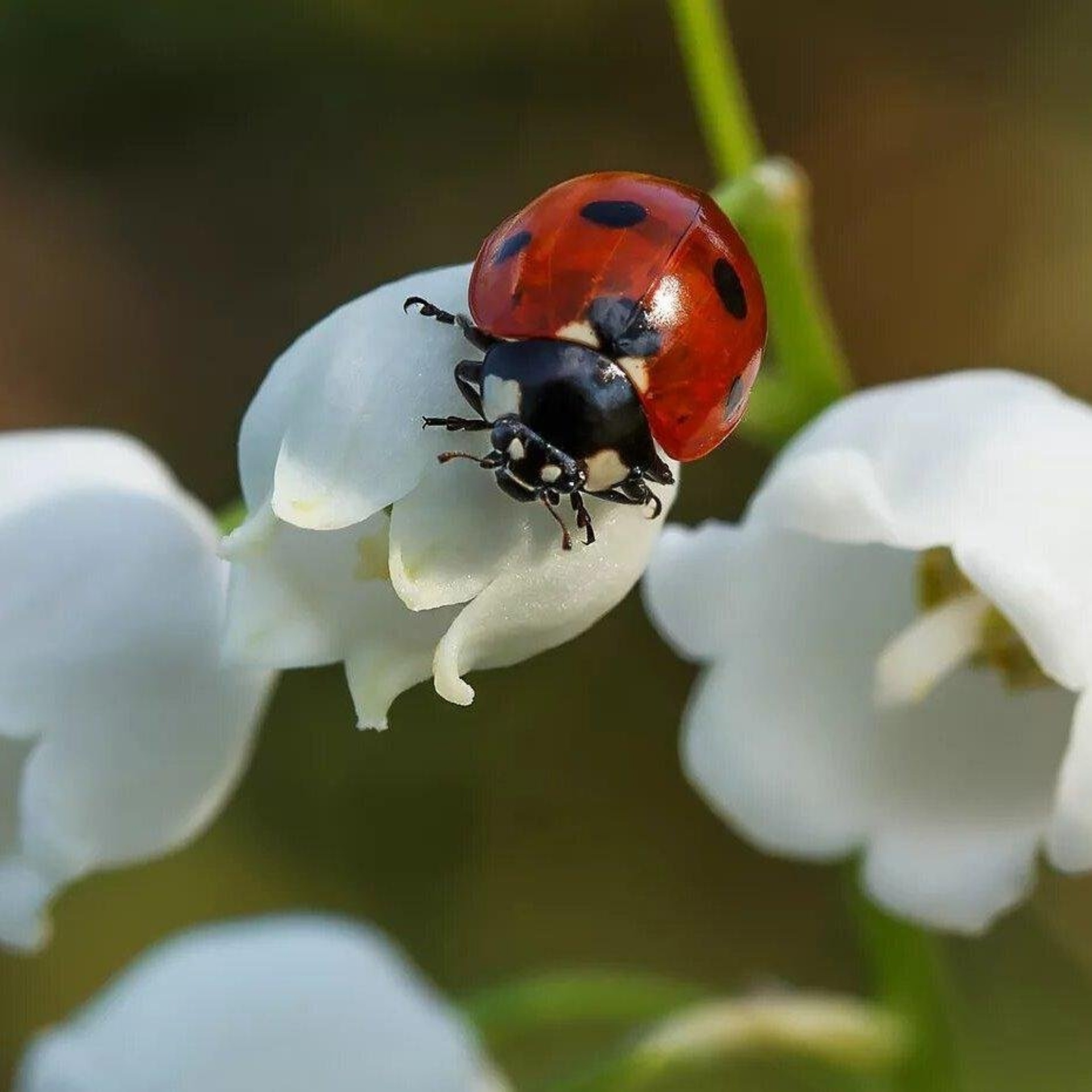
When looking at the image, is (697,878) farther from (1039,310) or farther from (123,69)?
(123,69)

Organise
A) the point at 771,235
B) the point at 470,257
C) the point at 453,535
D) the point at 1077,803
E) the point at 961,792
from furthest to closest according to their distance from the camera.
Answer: the point at 470,257
the point at 961,792
the point at 771,235
the point at 1077,803
the point at 453,535

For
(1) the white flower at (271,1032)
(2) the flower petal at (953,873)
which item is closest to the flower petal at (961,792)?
(2) the flower petal at (953,873)

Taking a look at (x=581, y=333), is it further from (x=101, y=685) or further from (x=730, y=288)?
(x=101, y=685)

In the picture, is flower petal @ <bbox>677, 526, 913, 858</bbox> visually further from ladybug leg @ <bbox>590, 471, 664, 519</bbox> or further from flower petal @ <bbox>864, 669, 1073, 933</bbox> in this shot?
ladybug leg @ <bbox>590, 471, 664, 519</bbox>

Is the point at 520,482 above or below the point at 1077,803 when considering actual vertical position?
above

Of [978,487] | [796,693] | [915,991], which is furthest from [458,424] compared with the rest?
[915,991]
